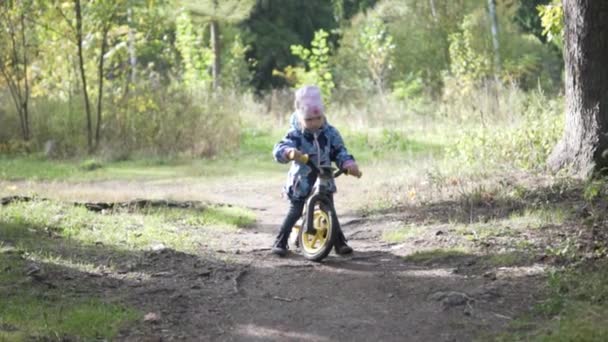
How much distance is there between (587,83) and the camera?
9547mm

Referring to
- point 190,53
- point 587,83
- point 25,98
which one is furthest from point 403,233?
point 190,53

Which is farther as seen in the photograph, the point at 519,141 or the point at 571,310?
the point at 519,141

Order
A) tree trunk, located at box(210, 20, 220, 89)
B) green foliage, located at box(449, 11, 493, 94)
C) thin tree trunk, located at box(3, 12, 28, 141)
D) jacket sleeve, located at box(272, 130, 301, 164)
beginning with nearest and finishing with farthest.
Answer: jacket sleeve, located at box(272, 130, 301, 164), thin tree trunk, located at box(3, 12, 28, 141), green foliage, located at box(449, 11, 493, 94), tree trunk, located at box(210, 20, 220, 89)

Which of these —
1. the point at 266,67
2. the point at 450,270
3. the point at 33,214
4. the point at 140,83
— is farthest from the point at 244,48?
the point at 450,270

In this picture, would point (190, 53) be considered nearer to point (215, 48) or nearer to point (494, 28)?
point (215, 48)

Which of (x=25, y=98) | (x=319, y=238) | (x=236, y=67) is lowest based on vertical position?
(x=319, y=238)

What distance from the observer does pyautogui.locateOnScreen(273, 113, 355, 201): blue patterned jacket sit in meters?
7.97

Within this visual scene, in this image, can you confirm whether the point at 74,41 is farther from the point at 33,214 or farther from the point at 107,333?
the point at 107,333

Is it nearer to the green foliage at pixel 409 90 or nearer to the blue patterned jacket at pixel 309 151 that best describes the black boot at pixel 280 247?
the blue patterned jacket at pixel 309 151

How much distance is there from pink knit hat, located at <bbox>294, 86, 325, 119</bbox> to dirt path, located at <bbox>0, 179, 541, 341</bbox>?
135 centimetres

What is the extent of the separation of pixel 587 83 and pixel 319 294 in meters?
4.73

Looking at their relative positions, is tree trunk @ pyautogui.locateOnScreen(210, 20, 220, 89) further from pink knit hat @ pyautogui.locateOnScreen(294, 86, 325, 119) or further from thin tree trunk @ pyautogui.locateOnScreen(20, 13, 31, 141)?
pink knit hat @ pyautogui.locateOnScreen(294, 86, 325, 119)

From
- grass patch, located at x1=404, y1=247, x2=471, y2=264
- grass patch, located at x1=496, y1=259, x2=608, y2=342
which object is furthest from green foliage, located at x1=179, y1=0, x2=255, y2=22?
grass patch, located at x1=496, y1=259, x2=608, y2=342

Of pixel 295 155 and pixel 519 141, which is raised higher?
pixel 295 155
